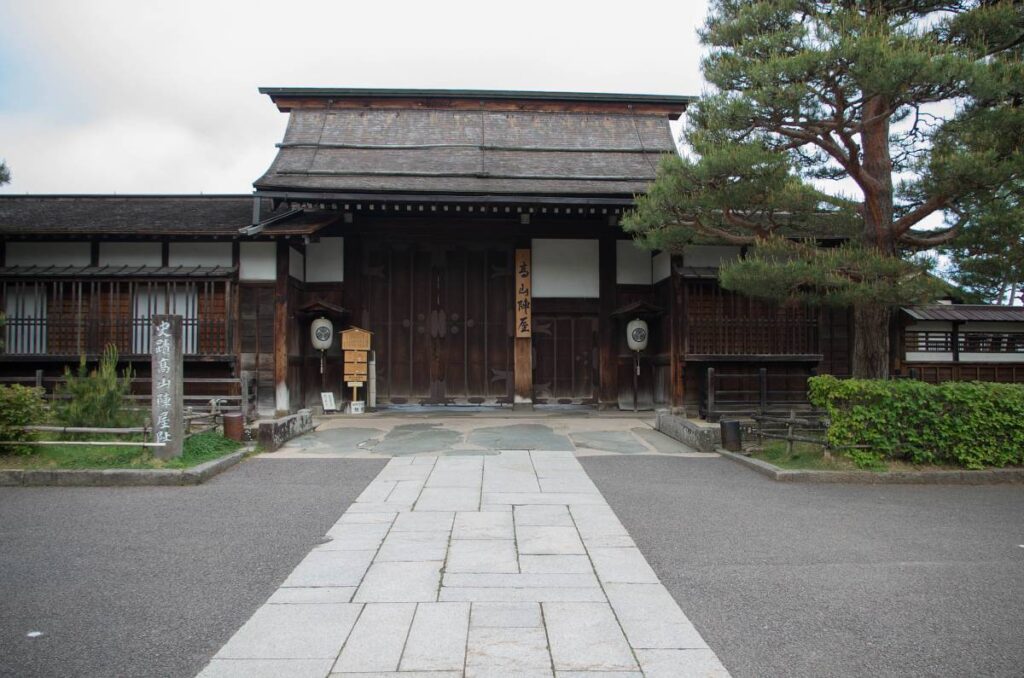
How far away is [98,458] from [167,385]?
3.58 ft

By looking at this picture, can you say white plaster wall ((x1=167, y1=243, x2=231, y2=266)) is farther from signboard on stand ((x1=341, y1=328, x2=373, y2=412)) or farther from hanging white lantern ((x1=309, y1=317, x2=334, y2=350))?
signboard on stand ((x1=341, y1=328, x2=373, y2=412))

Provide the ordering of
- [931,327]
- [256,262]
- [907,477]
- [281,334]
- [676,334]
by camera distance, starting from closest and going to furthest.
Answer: [907,477], [281,334], [676,334], [256,262], [931,327]

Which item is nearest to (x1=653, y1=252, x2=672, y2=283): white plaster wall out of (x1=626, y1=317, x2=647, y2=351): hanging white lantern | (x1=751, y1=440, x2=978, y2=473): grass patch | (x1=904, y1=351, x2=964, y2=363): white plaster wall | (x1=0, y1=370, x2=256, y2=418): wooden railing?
(x1=626, y1=317, x2=647, y2=351): hanging white lantern

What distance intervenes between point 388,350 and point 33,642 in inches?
375

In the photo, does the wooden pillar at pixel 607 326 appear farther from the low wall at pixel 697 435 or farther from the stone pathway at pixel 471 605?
the stone pathway at pixel 471 605

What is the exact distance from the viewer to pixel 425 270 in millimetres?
12469

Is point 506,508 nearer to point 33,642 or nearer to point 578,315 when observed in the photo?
point 33,642

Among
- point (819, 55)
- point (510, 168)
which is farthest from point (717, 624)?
point (510, 168)

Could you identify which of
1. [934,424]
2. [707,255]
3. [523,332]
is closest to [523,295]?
[523,332]

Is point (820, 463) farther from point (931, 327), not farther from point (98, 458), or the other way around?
point (931, 327)

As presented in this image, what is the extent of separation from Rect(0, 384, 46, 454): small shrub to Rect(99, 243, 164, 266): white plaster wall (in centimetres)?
490

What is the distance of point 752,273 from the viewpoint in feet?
25.4

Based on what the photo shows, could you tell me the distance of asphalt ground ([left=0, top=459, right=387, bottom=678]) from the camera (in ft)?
9.62

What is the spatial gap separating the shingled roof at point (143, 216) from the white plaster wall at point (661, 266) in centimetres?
592
